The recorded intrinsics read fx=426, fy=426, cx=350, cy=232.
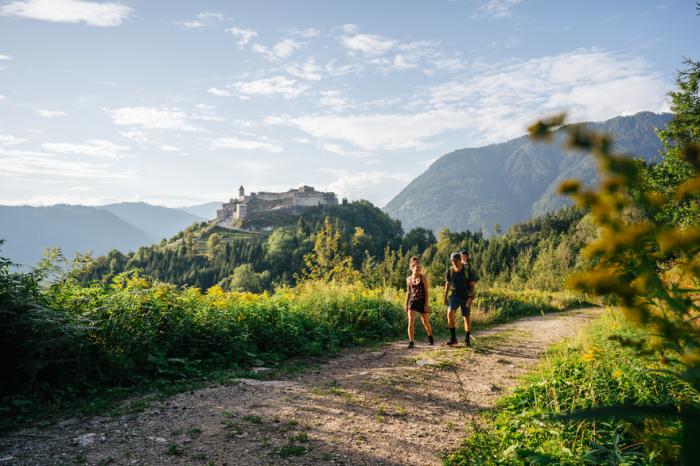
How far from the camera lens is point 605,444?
3781mm

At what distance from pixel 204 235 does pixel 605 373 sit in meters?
161

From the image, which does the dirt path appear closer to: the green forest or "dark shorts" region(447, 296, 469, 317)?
the green forest

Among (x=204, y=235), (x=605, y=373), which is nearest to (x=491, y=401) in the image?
(x=605, y=373)

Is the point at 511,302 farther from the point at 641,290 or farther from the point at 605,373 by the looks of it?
the point at 641,290

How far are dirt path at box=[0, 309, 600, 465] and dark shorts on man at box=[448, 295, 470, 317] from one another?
7.92 feet

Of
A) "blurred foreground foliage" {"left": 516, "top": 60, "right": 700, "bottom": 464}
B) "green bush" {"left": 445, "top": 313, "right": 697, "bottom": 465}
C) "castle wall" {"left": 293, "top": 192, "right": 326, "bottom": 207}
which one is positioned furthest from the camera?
"castle wall" {"left": 293, "top": 192, "right": 326, "bottom": 207}

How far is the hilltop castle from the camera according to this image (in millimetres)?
170788

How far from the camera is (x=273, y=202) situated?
177 meters

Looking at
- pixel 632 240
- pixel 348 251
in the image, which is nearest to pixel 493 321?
pixel 632 240

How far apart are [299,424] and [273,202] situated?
175 m

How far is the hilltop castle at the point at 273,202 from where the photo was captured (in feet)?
560

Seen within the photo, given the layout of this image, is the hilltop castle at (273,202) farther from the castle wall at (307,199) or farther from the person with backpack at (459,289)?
the person with backpack at (459,289)

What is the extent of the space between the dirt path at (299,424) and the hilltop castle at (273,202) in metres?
162

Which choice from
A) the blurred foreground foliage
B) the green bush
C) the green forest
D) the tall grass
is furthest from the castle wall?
the blurred foreground foliage
